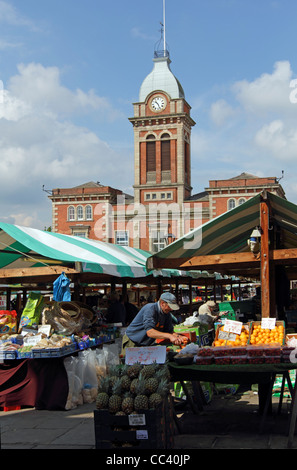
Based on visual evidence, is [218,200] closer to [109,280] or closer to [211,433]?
[109,280]

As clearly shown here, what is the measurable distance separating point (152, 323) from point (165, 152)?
171 ft

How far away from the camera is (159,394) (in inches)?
182

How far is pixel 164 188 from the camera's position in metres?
55.7

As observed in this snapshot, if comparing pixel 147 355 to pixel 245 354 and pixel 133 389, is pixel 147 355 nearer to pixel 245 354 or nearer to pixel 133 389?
pixel 133 389

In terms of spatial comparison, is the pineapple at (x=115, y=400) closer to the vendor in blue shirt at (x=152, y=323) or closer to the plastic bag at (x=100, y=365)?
the vendor in blue shirt at (x=152, y=323)

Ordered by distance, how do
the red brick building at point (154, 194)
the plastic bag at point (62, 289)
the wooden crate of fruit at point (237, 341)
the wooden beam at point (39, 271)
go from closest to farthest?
1. the wooden crate of fruit at point (237, 341)
2. the plastic bag at point (62, 289)
3. the wooden beam at point (39, 271)
4. the red brick building at point (154, 194)

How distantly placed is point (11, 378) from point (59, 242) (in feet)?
9.77

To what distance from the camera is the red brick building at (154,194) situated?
53.2 meters

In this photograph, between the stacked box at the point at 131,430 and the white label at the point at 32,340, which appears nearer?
the stacked box at the point at 131,430

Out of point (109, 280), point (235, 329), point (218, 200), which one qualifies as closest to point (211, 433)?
point (235, 329)

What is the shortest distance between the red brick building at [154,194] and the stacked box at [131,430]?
48191 millimetres

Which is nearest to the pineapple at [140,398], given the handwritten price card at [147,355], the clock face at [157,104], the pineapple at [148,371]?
the pineapple at [148,371]

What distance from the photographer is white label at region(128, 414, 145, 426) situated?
4465 mm
